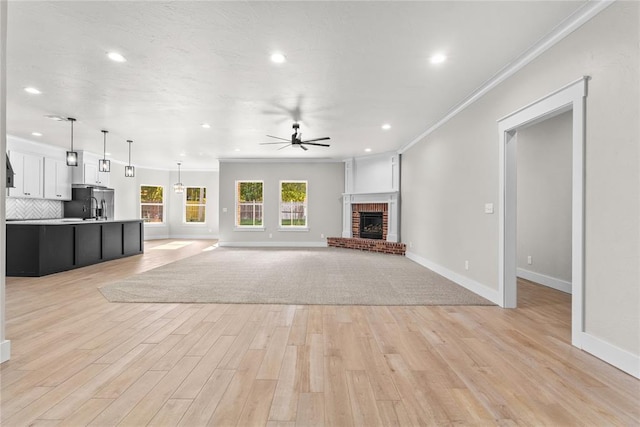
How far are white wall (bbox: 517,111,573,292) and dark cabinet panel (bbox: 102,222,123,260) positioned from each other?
8292mm

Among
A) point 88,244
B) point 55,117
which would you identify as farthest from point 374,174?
point 55,117

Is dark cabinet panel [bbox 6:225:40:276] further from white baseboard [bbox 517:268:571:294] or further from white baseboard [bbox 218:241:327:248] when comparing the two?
white baseboard [bbox 517:268:571:294]

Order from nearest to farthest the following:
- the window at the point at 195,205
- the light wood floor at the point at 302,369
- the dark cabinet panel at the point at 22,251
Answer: the light wood floor at the point at 302,369, the dark cabinet panel at the point at 22,251, the window at the point at 195,205

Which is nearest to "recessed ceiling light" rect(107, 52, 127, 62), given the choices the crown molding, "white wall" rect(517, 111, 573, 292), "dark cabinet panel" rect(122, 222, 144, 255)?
the crown molding

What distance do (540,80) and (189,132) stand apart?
5992 mm

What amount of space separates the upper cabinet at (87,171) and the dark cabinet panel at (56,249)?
10.9 feet

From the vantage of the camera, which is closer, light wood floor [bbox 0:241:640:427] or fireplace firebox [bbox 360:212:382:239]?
light wood floor [bbox 0:241:640:427]

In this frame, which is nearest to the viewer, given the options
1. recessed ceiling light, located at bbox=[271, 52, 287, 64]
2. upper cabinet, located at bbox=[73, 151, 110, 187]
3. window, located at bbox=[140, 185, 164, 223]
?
recessed ceiling light, located at bbox=[271, 52, 287, 64]

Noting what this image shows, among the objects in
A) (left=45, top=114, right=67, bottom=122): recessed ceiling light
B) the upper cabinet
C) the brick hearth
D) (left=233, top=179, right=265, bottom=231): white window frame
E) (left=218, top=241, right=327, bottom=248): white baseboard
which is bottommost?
(left=218, top=241, right=327, bottom=248): white baseboard

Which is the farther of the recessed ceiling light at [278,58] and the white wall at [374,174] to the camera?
the white wall at [374,174]

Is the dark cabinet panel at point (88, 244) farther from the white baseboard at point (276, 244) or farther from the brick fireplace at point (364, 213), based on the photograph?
the brick fireplace at point (364, 213)

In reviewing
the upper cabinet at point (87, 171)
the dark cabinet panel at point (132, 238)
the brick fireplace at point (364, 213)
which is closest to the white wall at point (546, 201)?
the brick fireplace at point (364, 213)

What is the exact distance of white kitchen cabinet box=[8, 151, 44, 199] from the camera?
6.73 metres

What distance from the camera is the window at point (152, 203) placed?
37.2ft
